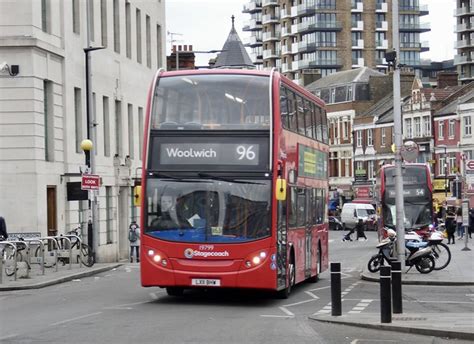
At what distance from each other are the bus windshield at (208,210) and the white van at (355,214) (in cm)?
7185

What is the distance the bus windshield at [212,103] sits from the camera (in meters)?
22.5

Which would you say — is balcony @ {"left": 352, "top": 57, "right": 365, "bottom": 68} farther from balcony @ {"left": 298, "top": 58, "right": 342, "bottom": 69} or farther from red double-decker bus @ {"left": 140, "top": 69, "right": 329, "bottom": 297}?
red double-decker bus @ {"left": 140, "top": 69, "right": 329, "bottom": 297}

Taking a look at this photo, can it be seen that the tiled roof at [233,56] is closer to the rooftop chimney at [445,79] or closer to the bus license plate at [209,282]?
the rooftop chimney at [445,79]

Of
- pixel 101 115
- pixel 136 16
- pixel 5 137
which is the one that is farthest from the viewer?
pixel 136 16

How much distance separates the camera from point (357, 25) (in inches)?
Answer: 5935

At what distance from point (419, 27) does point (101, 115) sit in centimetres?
11310

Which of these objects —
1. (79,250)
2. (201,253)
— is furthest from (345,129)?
(201,253)

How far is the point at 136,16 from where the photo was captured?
2192 inches

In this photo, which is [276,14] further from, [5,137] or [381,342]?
[381,342]

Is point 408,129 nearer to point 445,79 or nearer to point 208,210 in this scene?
point 445,79

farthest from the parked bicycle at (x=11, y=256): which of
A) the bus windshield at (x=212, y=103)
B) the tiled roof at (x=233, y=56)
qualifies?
the tiled roof at (x=233, y=56)

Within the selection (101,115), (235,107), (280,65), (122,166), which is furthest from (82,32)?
(280,65)

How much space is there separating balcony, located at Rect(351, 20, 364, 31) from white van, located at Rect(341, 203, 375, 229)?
5686cm

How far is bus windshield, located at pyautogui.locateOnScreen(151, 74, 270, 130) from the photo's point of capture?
73.8 feet
